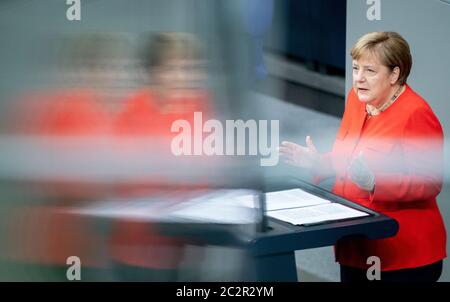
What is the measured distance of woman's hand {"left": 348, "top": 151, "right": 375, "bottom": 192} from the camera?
249 centimetres

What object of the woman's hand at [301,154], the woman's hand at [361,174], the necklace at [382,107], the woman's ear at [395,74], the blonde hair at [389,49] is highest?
the blonde hair at [389,49]

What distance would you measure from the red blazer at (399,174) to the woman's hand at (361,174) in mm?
13

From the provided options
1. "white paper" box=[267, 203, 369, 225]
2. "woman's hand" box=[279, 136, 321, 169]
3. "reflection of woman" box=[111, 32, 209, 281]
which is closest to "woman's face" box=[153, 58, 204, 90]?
"reflection of woman" box=[111, 32, 209, 281]

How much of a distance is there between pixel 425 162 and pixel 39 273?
4.14ft

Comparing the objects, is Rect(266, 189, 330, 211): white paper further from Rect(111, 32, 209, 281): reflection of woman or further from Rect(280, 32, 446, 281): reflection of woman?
Rect(111, 32, 209, 281): reflection of woman

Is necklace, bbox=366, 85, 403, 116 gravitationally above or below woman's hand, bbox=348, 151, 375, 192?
above

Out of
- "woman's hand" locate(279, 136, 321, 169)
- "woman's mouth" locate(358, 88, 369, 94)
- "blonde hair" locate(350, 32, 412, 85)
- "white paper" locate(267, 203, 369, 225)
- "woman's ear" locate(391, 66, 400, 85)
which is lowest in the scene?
"white paper" locate(267, 203, 369, 225)

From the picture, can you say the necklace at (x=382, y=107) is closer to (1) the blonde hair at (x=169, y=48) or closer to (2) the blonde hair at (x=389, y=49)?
(2) the blonde hair at (x=389, y=49)

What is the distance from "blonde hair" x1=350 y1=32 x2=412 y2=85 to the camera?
2.50 metres

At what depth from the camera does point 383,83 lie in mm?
2504

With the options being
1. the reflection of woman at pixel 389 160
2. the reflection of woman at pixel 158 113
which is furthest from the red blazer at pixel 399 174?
the reflection of woman at pixel 158 113

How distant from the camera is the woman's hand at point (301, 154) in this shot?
2508 millimetres

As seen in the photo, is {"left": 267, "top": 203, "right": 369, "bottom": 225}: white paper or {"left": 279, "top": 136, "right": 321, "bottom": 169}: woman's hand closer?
{"left": 267, "top": 203, "right": 369, "bottom": 225}: white paper

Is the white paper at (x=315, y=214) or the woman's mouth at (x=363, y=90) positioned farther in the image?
the woman's mouth at (x=363, y=90)
